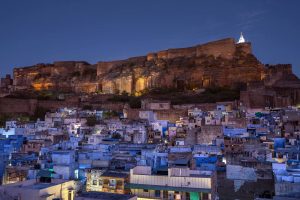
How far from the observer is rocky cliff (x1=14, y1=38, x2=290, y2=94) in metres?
47.8

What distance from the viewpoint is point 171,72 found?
53500 millimetres

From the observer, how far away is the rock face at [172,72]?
156 feet

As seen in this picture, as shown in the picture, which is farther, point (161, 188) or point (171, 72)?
point (171, 72)

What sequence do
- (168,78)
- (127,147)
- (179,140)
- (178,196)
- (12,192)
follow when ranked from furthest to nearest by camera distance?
1. (168,78)
2. (179,140)
3. (127,147)
4. (178,196)
5. (12,192)

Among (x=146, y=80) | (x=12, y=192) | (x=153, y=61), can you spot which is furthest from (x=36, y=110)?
(x=12, y=192)

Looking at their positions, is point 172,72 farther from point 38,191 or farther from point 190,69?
point 38,191

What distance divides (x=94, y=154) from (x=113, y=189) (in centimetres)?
476

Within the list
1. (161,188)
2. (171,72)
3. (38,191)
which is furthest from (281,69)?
(38,191)

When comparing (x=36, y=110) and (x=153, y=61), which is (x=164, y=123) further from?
(x=153, y=61)

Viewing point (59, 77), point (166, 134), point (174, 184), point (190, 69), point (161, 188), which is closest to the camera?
point (161, 188)

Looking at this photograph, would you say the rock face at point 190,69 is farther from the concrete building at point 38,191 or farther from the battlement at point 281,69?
the concrete building at point 38,191

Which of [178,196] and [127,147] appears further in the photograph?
[127,147]

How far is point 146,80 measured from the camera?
54.3 metres

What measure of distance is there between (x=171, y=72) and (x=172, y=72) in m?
0.18
